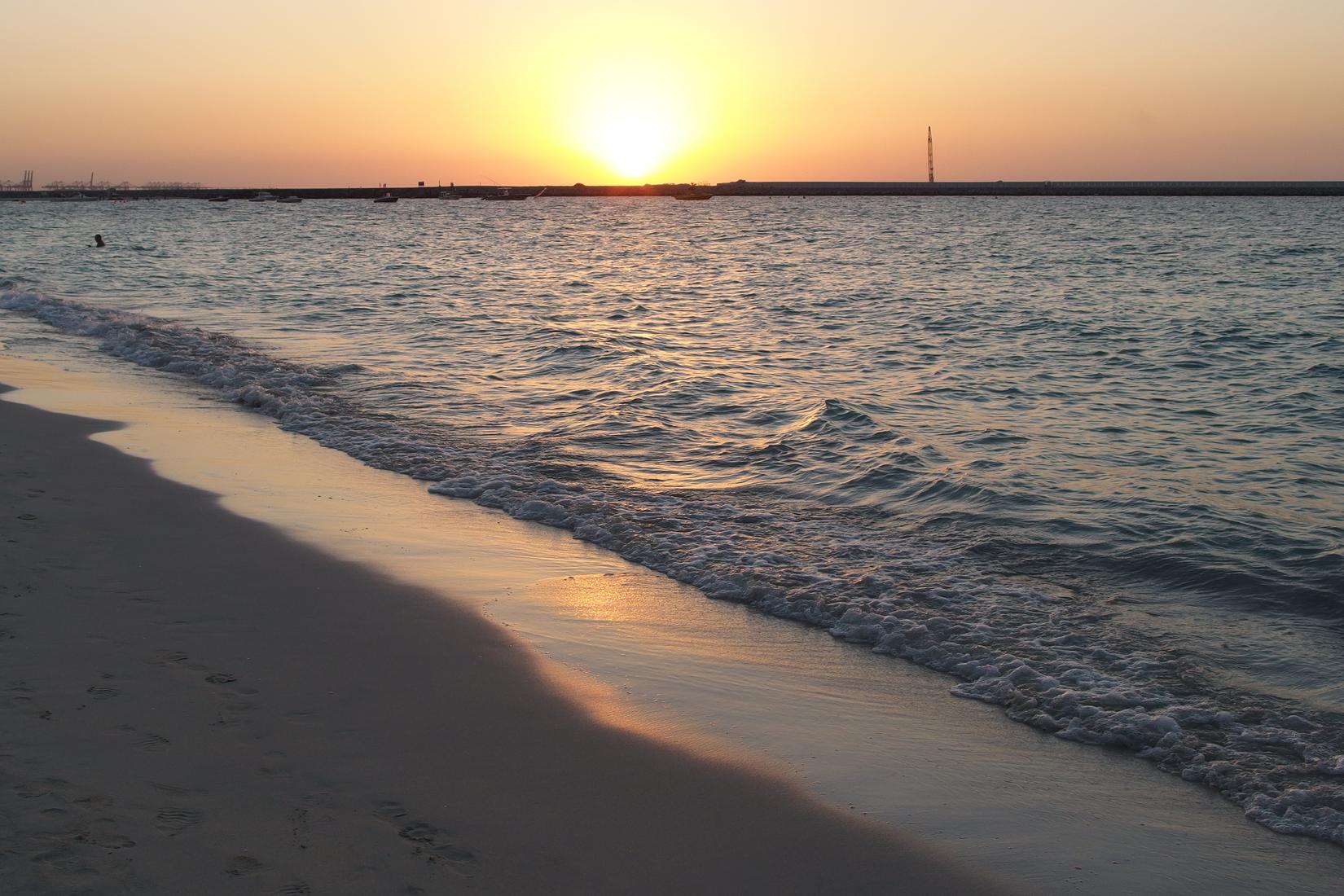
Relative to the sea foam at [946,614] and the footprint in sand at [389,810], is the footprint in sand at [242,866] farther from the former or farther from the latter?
the sea foam at [946,614]

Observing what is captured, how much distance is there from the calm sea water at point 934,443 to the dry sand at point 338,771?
2.06 metres

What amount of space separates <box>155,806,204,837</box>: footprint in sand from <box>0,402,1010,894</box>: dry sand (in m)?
0.01

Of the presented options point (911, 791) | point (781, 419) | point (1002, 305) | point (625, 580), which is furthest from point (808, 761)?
point (1002, 305)

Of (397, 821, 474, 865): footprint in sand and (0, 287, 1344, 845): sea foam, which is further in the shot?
(0, 287, 1344, 845): sea foam

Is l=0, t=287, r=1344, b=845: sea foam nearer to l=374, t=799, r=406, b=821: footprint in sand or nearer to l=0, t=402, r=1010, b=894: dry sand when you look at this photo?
l=0, t=402, r=1010, b=894: dry sand

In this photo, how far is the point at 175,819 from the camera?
12.5ft

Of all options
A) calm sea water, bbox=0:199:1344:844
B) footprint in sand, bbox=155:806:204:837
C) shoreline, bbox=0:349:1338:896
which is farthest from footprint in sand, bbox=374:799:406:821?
calm sea water, bbox=0:199:1344:844

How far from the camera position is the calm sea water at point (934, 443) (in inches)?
245

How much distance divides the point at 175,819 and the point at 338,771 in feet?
2.17

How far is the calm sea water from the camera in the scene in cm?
623

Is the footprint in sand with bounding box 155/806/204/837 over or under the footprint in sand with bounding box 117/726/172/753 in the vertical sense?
under

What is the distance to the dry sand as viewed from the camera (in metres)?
3.69

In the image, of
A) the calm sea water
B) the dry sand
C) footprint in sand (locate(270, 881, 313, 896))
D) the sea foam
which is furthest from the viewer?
the calm sea water

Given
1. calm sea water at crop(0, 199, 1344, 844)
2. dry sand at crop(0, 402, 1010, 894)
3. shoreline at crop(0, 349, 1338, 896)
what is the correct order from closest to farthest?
dry sand at crop(0, 402, 1010, 894) < shoreline at crop(0, 349, 1338, 896) < calm sea water at crop(0, 199, 1344, 844)
